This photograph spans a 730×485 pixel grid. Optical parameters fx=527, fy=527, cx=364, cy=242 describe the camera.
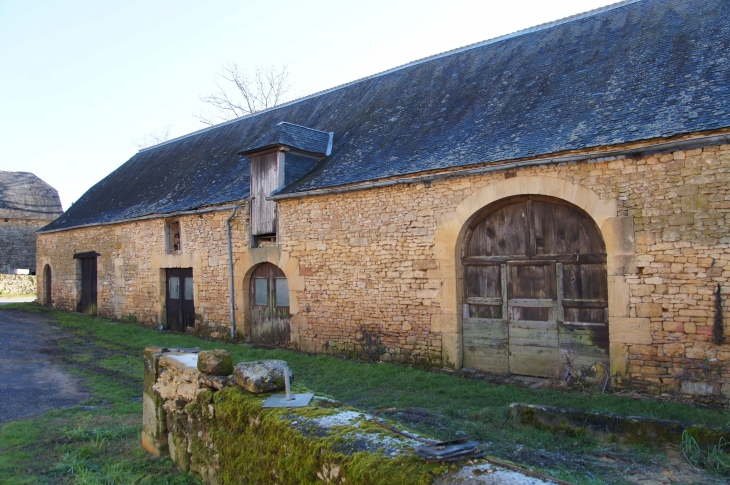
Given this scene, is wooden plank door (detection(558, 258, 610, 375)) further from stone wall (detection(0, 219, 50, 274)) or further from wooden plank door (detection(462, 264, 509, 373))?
stone wall (detection(0, 219, 50, 274))

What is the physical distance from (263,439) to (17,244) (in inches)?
1257

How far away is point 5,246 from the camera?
28.7 m

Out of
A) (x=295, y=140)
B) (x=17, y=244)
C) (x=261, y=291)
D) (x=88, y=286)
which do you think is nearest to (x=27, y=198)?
(x=17, y=244)

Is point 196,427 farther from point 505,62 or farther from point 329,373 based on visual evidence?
point 505,62

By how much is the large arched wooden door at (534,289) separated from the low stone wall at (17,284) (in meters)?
27.9

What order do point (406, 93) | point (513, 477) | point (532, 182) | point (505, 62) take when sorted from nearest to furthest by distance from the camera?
point (513, 477) < point (532, 182) < point (505, 62) < point (406, 93)

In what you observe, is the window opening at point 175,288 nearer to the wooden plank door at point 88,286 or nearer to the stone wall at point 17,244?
the wooden plank door at point 88,286

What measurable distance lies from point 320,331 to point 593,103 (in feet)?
20.5

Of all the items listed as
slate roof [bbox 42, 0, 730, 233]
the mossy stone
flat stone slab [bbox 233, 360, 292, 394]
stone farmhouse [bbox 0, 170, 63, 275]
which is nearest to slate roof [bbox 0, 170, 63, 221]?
stone farmhouse [bbox 0, 170, 63, 275]

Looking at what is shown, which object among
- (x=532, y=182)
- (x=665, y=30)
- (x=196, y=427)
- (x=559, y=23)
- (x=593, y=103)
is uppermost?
(x=559, y=23)

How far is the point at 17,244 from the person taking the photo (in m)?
29.1

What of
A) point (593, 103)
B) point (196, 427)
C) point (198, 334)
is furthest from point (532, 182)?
point (198, 334)

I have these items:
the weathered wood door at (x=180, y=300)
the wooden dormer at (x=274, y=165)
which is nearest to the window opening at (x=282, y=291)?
the wooden dormer at (x=274, y=165)

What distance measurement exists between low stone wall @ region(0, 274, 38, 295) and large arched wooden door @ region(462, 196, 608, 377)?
2790 cm
